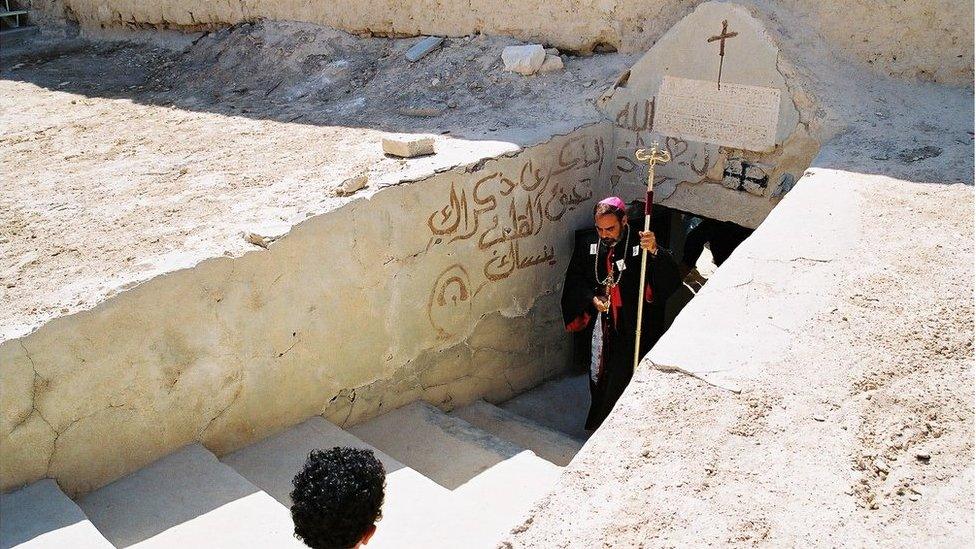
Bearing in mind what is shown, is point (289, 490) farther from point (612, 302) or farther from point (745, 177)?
point (745, 177)

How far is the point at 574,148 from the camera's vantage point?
5.63 meters

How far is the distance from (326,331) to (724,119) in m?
2.78

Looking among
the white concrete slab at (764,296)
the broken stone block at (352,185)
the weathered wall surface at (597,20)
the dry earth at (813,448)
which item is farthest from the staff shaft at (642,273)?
the dry earth at (813,448)

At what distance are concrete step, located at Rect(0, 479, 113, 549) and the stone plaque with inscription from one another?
13.3ft

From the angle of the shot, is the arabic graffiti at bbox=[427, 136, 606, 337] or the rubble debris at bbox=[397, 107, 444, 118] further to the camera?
the rubble debris at bbox=[397, 107, 444, 118]

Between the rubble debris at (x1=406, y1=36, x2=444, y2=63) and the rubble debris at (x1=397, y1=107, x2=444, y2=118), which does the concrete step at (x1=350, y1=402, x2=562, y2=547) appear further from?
the rubble debris at (x1=406, y1=36, x2=444, y2=63)

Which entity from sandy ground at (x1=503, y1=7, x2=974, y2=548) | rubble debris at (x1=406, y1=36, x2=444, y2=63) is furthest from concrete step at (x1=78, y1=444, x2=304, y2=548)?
rubble debris at (x1=406, y1=36, x2=444, y2=63)

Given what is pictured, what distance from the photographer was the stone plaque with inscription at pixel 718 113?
5184 millimetres

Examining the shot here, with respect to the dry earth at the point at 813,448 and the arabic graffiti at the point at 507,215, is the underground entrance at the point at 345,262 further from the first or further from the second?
the dry earth at the point at 813,448

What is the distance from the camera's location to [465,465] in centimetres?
455

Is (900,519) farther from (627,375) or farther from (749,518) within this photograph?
(627,375)

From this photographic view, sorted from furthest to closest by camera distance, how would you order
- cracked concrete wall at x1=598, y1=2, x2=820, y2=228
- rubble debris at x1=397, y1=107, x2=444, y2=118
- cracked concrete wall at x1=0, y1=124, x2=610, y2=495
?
rubble debris at x1=397, y1=107, x2=444, y2=118 < cracked concrete wall at x1=598, y1=2, x2=820, y2=228 < cracked concrete wall at x1=0, y1=124, x2=610, y2=495

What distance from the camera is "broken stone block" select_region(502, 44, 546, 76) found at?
6164mm

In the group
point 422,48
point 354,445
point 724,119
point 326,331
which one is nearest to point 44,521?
point 354,445
